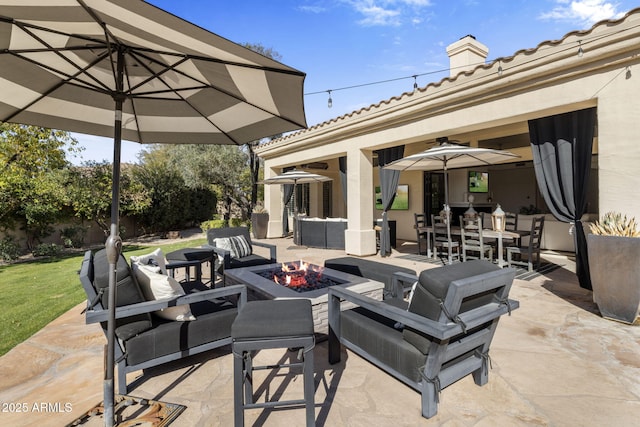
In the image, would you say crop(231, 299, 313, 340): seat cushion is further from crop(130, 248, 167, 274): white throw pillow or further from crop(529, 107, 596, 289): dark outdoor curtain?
crop(529, 107, 596, 289): dark outdoor curtain

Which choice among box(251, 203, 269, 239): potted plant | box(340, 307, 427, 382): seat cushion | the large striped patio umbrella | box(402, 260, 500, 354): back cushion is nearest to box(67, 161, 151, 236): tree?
box(251, 203, 269, 239): potted plant

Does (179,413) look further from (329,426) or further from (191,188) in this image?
(191,188)

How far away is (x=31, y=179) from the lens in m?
9.10

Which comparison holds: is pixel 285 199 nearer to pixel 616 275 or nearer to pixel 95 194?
pixel 95 194

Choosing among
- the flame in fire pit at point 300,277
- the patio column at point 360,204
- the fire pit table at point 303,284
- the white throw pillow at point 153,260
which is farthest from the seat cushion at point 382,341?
the patio column at point 360,204

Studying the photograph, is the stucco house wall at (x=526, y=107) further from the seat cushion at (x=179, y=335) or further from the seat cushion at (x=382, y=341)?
the seat cushion at (x=179, y=335)

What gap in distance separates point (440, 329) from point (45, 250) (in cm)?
1183

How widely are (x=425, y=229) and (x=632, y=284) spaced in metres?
4.07

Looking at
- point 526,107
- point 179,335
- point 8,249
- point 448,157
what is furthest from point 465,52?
point 8,249

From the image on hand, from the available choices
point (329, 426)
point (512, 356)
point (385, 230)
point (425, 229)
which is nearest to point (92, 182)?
point (385, 230)

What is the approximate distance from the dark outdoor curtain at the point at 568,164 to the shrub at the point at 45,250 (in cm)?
1301

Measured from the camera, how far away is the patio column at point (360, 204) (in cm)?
781

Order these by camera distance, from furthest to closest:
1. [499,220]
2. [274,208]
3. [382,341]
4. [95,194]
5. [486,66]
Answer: [274,208], [95,194], [499,220], [486,66], [382,341]

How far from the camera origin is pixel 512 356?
2.81 meters
